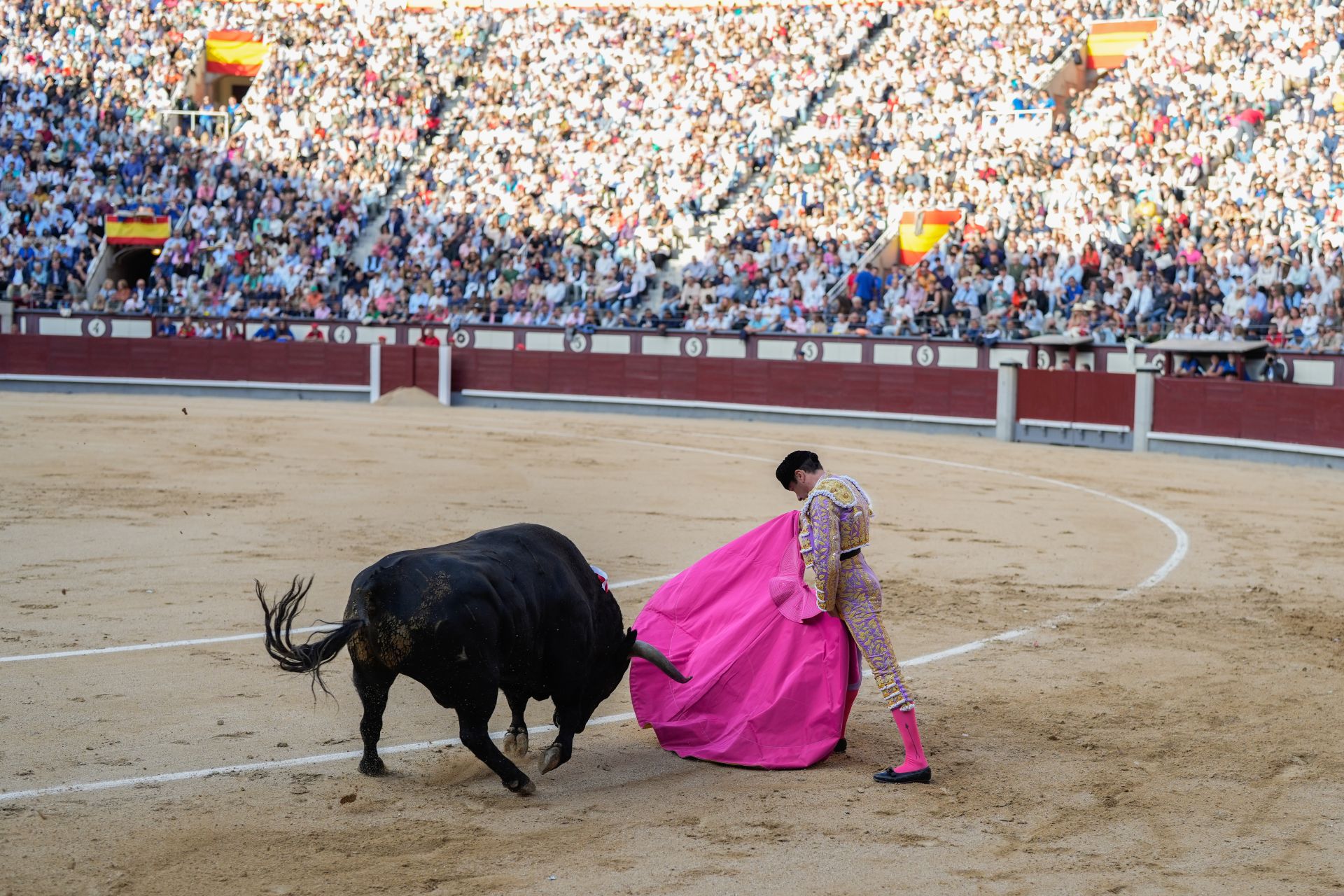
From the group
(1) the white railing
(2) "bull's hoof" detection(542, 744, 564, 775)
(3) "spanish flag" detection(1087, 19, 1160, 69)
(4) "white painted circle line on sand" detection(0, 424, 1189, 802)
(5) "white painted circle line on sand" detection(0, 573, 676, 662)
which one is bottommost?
(5) "white painted circle line on sand" detection(0, 573, 676, 662)

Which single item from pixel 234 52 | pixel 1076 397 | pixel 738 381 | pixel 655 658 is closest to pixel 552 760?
pixel 655 658

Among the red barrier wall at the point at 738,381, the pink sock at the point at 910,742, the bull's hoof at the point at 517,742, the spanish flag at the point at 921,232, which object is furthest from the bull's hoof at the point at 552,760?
the spanish flag at the point at 921,232

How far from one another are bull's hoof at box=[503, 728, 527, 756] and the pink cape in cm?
40

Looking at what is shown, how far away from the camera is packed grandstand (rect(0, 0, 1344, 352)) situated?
19188 mm

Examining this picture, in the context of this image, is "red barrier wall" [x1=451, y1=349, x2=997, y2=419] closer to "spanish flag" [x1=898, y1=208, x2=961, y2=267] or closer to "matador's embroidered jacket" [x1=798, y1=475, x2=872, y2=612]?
"spanish flag" [x1=898, y1=208, x2=961, y2=267]

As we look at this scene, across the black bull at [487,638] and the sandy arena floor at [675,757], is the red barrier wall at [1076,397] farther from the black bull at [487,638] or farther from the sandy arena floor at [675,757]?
the black bull at [487,638]

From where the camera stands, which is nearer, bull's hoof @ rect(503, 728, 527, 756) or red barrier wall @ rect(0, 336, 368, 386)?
bull's hoof @ rect(503, 728, 527, 756)

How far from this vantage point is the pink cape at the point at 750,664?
4.85 metres

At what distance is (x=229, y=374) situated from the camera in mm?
23312

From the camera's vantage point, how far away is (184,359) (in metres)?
23.4

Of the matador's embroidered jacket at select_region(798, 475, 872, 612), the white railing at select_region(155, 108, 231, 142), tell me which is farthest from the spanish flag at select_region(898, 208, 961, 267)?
the matador's embroidered jacket at select_region(798, 475, 872, 612)

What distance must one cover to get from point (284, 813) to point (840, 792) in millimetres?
1598

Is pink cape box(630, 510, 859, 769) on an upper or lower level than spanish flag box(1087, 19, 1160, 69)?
lower

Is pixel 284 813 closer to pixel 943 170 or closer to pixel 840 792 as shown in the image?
pixel 840 792
